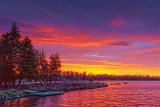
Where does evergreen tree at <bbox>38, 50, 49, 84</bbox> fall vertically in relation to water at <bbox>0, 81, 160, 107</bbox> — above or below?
above

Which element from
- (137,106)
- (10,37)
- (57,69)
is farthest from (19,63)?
(137,106)

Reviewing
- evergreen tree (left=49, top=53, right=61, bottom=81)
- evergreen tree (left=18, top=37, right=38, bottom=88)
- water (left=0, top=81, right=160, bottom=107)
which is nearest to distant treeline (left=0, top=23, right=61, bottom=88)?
evergreen tree (left=18, top=37, right=38, bottom=88)

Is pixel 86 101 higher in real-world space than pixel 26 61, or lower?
lower

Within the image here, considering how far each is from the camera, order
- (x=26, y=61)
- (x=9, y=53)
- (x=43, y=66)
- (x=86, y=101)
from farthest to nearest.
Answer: (x=43, y=66) → (x=26, y=61) → (x=9, y=53) → (x=86, y=101)

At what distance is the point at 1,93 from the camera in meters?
43.0

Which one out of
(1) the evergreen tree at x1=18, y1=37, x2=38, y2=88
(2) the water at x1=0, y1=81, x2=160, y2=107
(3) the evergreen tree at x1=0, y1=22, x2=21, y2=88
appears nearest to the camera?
(2) the water at x1=0, y1=81, x2=160, y2=107

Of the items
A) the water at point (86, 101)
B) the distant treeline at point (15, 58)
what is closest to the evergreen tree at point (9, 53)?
the distant treeline at point (15, 58)

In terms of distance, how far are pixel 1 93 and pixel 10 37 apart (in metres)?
18.7

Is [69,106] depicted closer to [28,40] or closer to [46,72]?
[28,40]

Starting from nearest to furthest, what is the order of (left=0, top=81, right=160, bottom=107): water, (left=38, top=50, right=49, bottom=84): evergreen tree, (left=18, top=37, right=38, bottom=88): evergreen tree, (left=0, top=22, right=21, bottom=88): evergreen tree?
(left=0, top=81, right=160, bottom=107): water → (left=0, top=22, right=21, bottom=88): evergreen tree → (left=18, top=37, right=38, bottom=88): evergreen tree → (left=38, top=50, right=49, bottom=84): evergreen tree

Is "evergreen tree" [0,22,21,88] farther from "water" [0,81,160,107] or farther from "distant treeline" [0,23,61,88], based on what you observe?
"water" [0,81,160,107]

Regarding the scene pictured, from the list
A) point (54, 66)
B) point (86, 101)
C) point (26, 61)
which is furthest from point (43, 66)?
point (86, 101)

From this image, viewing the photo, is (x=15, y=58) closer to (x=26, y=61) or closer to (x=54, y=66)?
(x=26, y=61)

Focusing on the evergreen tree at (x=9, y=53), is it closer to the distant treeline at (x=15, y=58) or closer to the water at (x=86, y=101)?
the distant treeline at (x=15, y=58)
